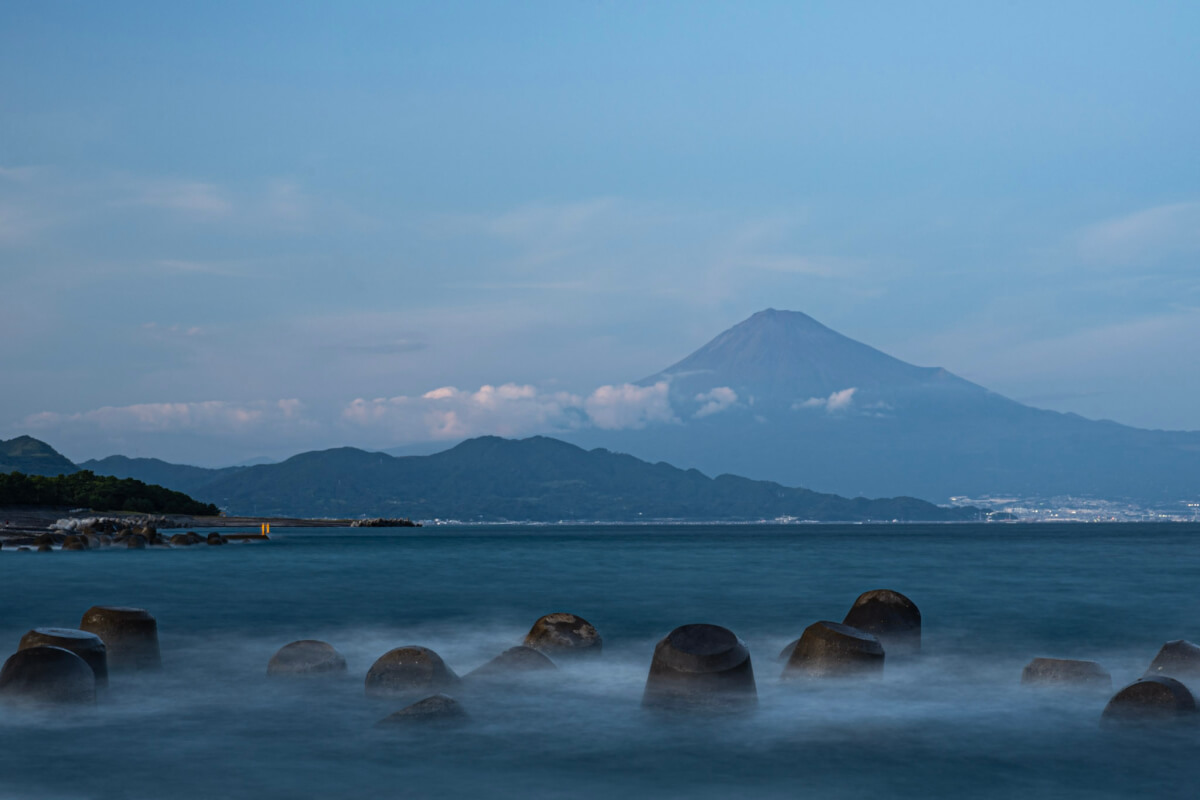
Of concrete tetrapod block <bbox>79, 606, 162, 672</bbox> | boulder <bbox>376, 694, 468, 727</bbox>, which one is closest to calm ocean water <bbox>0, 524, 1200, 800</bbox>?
boulder <bbox>376, 694, 468, 727</bbox>

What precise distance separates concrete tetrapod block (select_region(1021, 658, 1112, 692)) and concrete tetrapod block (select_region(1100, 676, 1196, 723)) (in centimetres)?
268

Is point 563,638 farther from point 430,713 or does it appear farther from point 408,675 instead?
point 430,713

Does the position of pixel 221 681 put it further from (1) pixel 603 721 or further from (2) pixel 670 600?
(2) pixel 670 600

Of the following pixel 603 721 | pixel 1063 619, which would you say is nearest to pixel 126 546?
pixel 1063 619

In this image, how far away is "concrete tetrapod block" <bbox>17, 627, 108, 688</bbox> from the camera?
18.3m

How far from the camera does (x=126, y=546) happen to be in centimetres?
9456

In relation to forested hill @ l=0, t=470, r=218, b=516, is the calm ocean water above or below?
below

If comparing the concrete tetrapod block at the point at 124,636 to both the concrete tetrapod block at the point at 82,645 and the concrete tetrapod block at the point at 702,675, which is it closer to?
the concrete tetrapod block at the point at 82,645

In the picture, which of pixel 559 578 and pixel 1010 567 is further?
pixel 1010 567

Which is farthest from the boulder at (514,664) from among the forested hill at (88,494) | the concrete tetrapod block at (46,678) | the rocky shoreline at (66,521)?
the forested hill at (88,494)

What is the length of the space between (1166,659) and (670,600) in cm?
2713

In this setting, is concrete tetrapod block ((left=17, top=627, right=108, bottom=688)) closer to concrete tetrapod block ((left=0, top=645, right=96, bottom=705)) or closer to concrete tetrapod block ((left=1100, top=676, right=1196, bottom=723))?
concrete tetrapod block ((left=0, top=645, right=96, bottom=705))

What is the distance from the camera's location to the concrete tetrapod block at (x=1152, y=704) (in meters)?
16.1

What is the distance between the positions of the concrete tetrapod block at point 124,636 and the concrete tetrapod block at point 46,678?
146 inches
